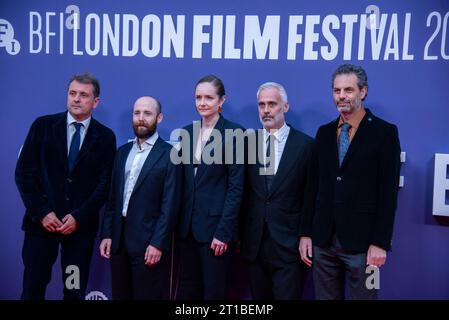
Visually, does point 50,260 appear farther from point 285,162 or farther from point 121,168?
point 285,162

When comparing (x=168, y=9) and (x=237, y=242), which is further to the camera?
(x=168, y=9)

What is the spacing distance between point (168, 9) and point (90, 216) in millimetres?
1539

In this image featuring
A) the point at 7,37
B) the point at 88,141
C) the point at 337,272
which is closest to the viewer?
the point at 337,272

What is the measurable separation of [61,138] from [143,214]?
0.75m

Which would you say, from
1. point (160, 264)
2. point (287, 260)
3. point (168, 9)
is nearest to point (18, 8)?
point (168, 9)

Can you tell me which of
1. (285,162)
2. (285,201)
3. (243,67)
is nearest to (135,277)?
(285,201)

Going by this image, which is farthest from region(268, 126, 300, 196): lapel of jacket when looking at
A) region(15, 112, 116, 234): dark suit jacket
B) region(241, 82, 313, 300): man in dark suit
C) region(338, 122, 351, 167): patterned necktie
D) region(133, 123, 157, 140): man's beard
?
region(15, 112, 116, 234): dark suit jacket

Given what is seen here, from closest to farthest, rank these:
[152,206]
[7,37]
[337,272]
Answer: [337,272] < [152,206] < [7,37]

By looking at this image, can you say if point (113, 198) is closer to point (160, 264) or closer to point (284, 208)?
point (160, 264)

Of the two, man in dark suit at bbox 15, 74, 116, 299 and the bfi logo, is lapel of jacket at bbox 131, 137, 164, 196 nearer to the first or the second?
man in dark suit at bbox 15, 74, 116, 299

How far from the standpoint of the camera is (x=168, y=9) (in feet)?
10.7

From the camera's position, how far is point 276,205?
8.77 feet

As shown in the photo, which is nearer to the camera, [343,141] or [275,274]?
[343,141]

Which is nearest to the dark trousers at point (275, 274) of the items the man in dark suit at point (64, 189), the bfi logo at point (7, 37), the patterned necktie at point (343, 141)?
the patterned necktie at point (343, 141)
